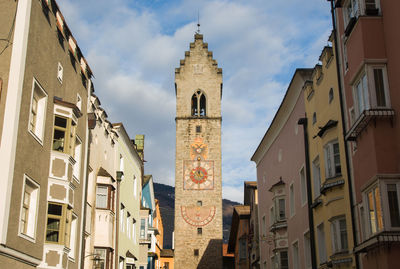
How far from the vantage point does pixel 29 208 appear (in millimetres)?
18672

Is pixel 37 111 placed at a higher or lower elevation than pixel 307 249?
higher

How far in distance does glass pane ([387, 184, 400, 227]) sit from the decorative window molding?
432 inches

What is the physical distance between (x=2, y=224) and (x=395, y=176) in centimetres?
1083

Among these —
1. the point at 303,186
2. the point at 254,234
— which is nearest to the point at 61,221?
the point at 303,186

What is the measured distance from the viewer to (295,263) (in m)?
31.2

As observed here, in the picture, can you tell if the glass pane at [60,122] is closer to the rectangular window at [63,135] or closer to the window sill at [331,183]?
the rectangular window at [63,135]

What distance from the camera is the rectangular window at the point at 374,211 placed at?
16.3m

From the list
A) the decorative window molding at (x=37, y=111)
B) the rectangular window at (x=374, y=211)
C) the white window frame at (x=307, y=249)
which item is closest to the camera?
the rectangular window at (x=374, y=211)

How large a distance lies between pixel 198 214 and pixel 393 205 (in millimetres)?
53121

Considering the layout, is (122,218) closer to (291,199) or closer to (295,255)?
(291,199)

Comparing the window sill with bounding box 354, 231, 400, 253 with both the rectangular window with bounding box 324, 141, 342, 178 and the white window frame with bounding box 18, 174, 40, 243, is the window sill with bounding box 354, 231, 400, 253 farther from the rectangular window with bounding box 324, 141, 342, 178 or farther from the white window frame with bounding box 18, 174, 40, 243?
the white window frame with bounding box 18, 174, 40, 243

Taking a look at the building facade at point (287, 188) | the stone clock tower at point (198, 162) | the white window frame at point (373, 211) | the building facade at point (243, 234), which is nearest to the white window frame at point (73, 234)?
the building facade at point (287, 188)

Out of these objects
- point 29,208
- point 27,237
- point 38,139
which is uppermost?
point 38,139

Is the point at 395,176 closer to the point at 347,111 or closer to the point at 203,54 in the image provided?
the point at 347,111
